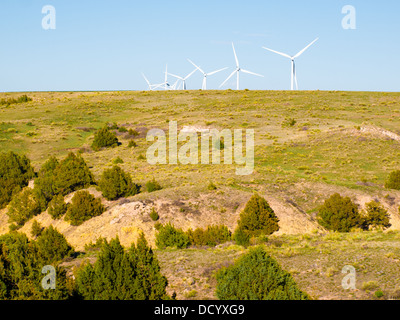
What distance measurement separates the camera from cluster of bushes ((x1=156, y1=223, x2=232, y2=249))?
32.9 metres

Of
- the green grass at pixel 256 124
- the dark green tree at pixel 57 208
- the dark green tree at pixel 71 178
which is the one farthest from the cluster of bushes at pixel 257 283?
the dark green tree at pixel 71 178

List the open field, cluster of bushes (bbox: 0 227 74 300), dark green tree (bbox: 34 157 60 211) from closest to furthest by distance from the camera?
cluster of bushes (bbox: 0 227 74 300) < the open field < dark green tree (bbox: 34 157 60 211)

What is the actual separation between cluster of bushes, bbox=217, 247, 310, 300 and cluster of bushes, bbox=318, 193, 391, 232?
18192 mm

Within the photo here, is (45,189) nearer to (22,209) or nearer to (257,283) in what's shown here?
(22,209)

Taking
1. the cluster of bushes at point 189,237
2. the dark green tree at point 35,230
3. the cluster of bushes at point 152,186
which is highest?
the cluster of bushes at point 152,186

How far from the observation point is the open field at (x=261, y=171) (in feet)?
88.0

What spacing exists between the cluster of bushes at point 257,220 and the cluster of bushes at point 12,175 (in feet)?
92.1

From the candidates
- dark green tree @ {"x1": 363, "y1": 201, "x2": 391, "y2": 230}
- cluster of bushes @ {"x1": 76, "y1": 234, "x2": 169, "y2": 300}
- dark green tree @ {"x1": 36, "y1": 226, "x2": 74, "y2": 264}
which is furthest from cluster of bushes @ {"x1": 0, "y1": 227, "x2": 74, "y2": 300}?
dark green tree @ {"x1": 363, "y1": 201, "x2": 391, "y2": 230}

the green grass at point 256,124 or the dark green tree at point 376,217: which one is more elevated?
the green grass at point 256,124

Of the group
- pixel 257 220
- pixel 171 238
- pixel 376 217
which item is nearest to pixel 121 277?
pixel 171 238

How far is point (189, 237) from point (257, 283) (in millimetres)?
14548

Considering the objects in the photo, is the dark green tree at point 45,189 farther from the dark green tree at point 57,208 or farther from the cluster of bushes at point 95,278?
the cluster of bushes at point 95,278

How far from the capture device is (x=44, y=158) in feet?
217

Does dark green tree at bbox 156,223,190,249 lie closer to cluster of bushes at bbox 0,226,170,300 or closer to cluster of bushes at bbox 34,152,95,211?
cluster of bushes at bbox 0,226,170,300
